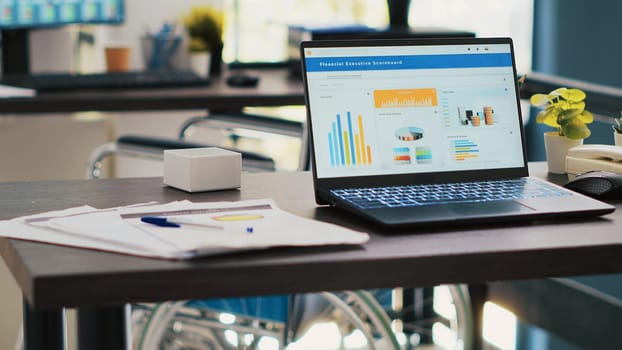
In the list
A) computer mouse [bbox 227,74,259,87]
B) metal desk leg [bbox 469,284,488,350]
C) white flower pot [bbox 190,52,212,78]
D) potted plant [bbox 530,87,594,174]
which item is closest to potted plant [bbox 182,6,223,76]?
white flower pot [bbox 190,52,212,78]

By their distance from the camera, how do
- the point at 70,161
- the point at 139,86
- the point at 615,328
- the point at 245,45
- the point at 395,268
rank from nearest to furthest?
the point at 395,268
the point at 615,328
the point at 139,86
the point at 70,161
the point at 245,45

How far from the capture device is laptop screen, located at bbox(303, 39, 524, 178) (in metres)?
1.34

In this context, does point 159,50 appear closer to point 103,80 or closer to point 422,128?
point 103,80

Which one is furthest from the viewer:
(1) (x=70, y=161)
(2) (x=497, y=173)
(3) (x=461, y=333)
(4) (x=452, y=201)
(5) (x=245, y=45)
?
(5) (x=245, y=45)

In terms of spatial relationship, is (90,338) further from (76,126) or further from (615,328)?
(76,126)

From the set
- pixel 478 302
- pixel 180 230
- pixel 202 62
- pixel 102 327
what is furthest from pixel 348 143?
pixel 202 62

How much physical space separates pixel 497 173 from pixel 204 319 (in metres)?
0.75

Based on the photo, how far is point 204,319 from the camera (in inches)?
75.4

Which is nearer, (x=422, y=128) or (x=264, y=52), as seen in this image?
(x=422, y=128)

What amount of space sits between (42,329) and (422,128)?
0.58 m

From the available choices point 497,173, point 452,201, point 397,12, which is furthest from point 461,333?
point 397,12

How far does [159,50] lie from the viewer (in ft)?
10.6

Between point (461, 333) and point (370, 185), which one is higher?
point (370, 185)

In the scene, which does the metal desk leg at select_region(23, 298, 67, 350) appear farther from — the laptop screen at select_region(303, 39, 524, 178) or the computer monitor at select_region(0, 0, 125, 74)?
the computer monitor at select_region(0, 0, 125, 74)
